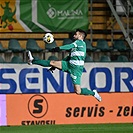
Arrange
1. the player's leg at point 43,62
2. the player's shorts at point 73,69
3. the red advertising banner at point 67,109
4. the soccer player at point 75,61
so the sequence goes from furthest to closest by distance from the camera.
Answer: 1. the red advertising banner at point 67,109
2. the player's shorts at point 73,69
3. the soccer player at point 75,61
4. the player's leg at point 43,62

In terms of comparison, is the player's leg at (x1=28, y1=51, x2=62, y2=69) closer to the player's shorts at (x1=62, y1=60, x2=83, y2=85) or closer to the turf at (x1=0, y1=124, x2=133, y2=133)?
the player's shorts at (x1=62, y1=60, x2=83, y2=85)

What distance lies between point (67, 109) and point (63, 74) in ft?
4.49

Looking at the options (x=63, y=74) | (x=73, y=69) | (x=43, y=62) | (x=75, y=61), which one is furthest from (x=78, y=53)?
(x=63, y=74)

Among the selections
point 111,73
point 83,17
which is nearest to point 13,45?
point 83,17

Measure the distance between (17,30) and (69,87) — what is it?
3647 millimetres

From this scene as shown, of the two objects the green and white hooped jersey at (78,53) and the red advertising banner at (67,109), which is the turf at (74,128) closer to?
the red advertising banner at (67,109)

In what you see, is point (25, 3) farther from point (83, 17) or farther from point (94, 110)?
point (94, 110)

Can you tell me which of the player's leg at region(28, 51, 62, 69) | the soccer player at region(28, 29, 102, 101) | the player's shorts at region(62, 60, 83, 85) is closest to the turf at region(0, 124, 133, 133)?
the soccer player at region(28, 29, 102, 101)

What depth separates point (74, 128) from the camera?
44.0 ft

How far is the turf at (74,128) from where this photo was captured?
1268cm

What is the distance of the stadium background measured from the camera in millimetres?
14281

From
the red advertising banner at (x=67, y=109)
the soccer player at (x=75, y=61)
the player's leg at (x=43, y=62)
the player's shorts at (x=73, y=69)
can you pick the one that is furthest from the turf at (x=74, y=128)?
the player's leg at (x=43, y=62)

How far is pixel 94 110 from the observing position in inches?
573

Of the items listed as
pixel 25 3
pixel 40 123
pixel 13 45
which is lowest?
pixel 40 123
